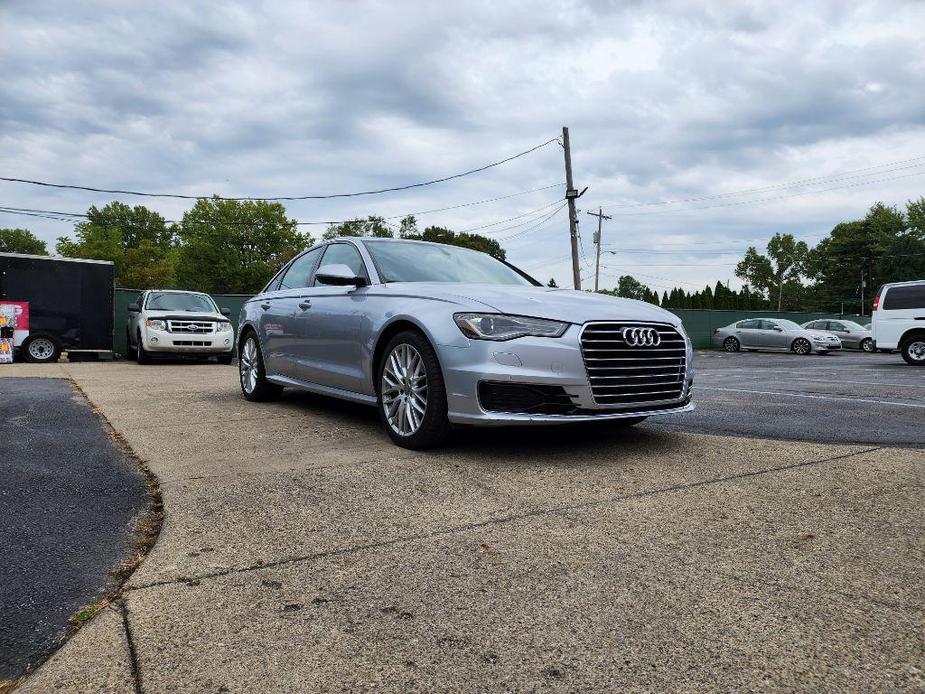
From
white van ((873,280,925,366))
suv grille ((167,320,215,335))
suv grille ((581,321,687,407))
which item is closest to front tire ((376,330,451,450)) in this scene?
suv grille ((581,321,687,407))

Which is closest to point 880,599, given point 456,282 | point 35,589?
point 35,589

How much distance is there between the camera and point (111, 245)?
7769cm

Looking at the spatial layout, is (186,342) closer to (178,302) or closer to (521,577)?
(178,302)

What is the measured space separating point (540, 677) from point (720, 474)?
7.56ft

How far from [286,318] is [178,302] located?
1011cm

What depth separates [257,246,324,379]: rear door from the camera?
6012mm

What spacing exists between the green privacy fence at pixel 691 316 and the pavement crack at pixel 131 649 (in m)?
16.0

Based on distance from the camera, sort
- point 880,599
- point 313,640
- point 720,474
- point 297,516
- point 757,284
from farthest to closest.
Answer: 1. point 757,284
2. point 720,474
3. point 297,516
4. point 880,599
5. point 313,640

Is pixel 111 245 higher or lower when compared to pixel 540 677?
higher

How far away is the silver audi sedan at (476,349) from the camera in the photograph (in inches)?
155

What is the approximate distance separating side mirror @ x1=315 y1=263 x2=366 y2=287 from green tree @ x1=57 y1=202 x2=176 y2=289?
233 feet

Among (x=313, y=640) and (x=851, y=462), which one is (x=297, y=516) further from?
(x=851, y=462)

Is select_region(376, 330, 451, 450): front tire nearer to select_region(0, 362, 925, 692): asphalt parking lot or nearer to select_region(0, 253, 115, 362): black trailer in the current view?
select_region(0, 362, 925, 692): asphalt parking lot

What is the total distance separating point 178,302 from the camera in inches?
598
